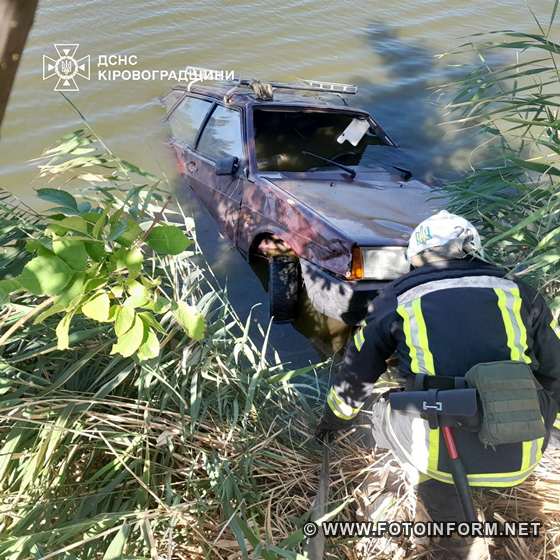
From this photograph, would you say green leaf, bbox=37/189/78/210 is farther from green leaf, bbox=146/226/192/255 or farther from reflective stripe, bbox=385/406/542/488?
reflective stripe, bbox=385/406/542/488

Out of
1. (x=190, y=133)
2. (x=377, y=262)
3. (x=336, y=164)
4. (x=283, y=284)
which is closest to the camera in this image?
(x=377, y=262)

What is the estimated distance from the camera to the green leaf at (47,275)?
1.45 m

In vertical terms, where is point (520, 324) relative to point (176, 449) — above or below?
above

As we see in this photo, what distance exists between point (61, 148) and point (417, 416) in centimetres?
177

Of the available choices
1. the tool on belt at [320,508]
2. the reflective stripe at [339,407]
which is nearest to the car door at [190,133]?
the reflective stripe at [339,407]

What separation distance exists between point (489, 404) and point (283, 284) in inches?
97.4

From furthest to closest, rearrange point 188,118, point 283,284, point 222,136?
point 188,118, point 222,136, point 283,284

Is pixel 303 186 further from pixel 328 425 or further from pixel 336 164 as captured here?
pixel 328 425

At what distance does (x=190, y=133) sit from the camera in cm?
614

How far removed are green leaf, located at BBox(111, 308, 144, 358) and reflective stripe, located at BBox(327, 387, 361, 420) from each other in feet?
4.26

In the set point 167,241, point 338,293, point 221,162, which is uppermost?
point 167,241

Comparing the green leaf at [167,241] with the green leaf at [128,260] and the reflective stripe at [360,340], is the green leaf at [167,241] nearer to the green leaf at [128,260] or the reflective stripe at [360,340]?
the green leaf at [128,260]

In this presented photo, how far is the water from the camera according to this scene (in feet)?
23.8

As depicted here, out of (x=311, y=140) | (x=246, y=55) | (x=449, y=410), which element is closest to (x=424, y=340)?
(x=449, y=410)
